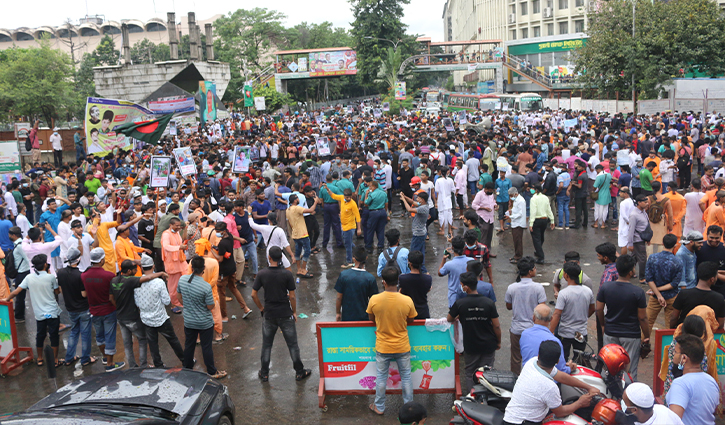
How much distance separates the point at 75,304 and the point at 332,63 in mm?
52143

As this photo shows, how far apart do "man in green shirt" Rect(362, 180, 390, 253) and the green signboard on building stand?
53.4m

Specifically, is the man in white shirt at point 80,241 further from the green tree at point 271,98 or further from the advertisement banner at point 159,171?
the green tree at point 271,98

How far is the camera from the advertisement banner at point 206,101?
26452mm

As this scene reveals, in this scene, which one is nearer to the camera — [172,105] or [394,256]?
[394,256]

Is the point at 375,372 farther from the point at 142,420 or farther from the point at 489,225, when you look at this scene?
the point at 489,225

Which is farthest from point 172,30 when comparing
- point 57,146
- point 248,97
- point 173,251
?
point 173,251

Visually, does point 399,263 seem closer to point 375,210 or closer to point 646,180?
point 375,210

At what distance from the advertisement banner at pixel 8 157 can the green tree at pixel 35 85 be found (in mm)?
19573

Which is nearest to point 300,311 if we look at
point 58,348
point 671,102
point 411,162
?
point 58,348

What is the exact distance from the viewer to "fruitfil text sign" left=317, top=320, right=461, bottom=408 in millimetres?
6066

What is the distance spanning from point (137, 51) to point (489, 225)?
8761 centimetres

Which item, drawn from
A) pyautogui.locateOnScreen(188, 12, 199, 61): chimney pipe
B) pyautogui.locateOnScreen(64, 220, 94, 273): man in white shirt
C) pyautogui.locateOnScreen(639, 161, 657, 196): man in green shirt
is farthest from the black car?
pyautogui.locateOnScreen(188, 12, 199, 61): chimney pipe

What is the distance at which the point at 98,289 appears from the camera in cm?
709

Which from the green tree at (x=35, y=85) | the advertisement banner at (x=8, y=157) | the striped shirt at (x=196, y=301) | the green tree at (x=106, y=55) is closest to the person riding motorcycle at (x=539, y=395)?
the striped shirt at (x=196, y=301)
